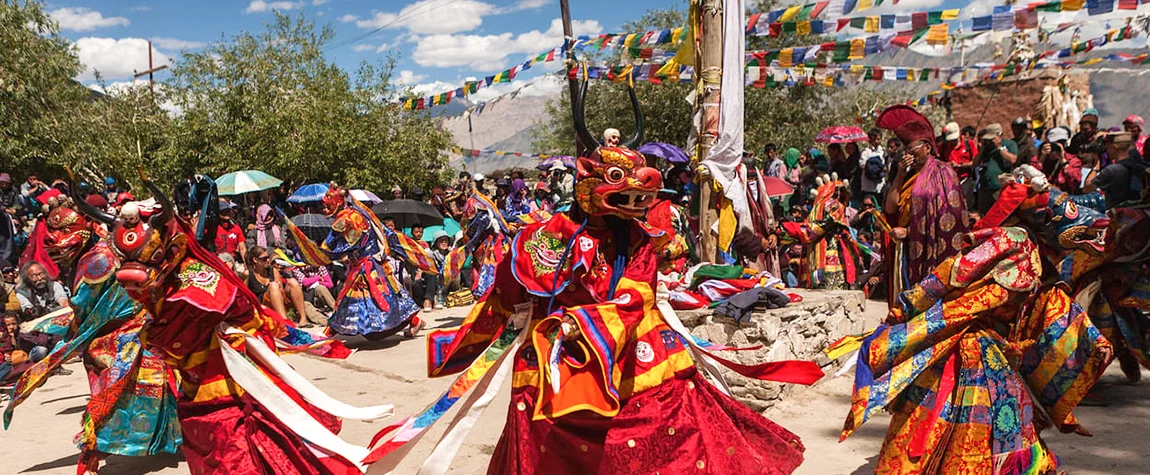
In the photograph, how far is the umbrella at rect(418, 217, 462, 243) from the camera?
1450 centimetres

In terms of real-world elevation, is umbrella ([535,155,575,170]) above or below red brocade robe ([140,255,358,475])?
below

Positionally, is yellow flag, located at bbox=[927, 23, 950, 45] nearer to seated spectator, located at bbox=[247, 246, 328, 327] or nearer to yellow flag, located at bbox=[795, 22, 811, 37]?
yellow flag, located at bbox=[795, 22, 811, 37]

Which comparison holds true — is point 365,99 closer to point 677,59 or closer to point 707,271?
point 677,59

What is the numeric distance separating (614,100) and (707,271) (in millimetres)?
18635

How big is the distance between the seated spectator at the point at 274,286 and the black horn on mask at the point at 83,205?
4212mm

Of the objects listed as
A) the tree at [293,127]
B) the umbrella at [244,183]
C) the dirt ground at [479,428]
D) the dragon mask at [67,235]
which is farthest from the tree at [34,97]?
the dragon mask at [67,235]

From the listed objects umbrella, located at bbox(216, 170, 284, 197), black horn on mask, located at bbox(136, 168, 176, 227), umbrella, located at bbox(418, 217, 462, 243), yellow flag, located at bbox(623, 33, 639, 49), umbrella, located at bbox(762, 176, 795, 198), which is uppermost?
black horn on mask, located at bbox(136, 168, 176, 227)

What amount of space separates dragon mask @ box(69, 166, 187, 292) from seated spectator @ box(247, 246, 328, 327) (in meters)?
4.75

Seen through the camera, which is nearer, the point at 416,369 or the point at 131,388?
the point at 131,388

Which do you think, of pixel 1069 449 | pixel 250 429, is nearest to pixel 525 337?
pixel 250 429

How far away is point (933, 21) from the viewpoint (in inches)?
399

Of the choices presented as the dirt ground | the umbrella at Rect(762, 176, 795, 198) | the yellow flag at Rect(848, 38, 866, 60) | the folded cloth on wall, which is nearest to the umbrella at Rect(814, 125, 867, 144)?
the yellow flag at Rect(848, 38, 866, 60)

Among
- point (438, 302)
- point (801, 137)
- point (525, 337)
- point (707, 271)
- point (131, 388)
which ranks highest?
point (525, 337)

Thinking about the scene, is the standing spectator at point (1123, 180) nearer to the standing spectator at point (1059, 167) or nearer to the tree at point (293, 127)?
the standing spectator at point (1059, 167)
